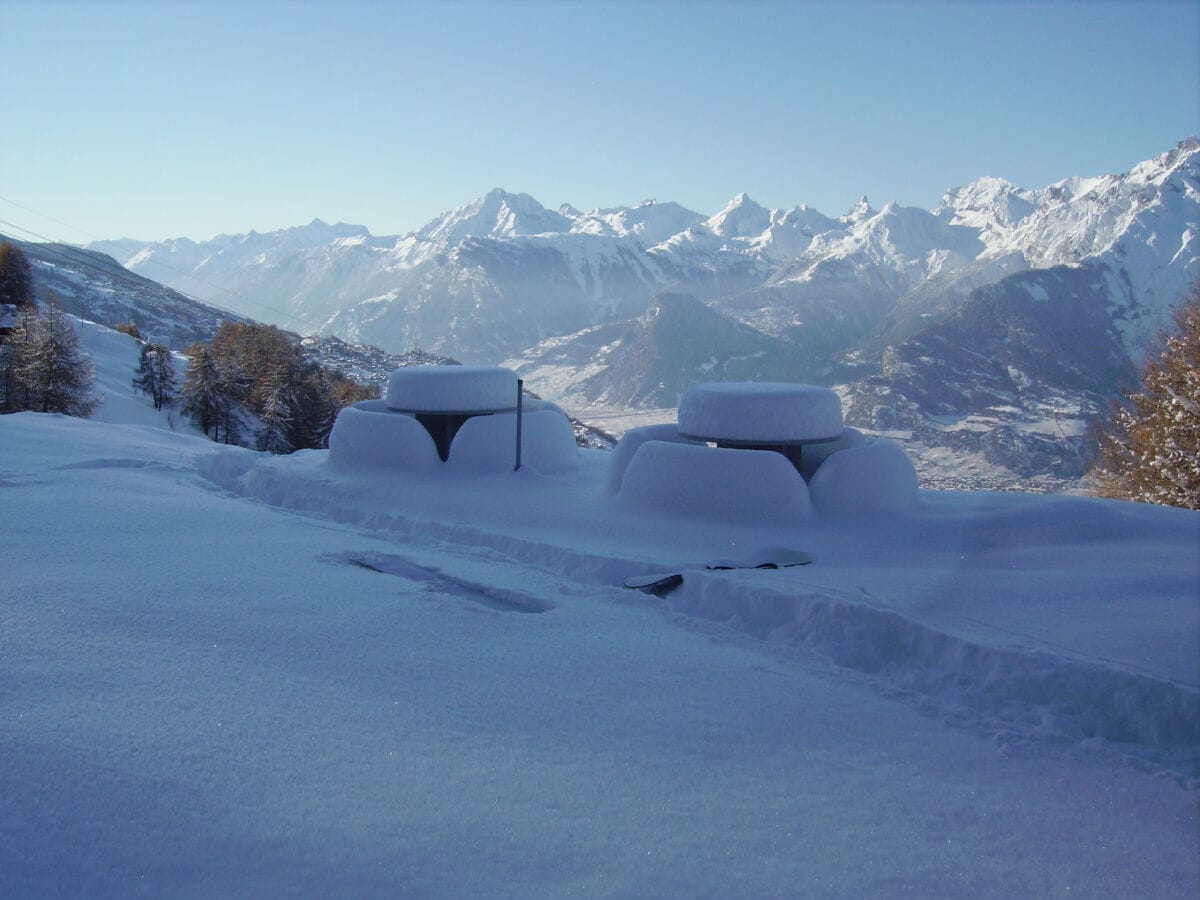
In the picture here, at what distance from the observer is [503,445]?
1223 centimetres

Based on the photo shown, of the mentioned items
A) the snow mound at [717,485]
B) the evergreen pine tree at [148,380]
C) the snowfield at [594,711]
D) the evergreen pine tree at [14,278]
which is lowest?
the snowfield at [594,711]

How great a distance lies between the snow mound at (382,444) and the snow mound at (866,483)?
5.86m

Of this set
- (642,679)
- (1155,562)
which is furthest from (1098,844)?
(1155,562)

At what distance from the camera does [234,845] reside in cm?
314

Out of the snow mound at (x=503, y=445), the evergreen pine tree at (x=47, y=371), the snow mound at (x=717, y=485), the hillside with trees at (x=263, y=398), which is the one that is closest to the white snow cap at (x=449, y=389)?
A: the snow mound at (x=503, y=445)

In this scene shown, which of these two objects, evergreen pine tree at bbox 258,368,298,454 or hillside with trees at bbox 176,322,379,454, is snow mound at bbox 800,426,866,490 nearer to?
hillside with trees at bbox 176,322,379,454

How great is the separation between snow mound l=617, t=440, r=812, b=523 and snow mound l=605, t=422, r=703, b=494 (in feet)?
1.86

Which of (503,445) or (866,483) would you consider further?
(503,445)

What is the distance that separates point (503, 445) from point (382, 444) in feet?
6.26

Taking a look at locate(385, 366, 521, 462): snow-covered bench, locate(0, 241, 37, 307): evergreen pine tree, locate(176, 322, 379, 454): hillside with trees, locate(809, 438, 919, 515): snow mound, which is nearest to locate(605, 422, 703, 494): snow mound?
locate(809, 438, 919, 515): snow mound

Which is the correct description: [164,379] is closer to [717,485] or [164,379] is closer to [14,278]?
[14,278]

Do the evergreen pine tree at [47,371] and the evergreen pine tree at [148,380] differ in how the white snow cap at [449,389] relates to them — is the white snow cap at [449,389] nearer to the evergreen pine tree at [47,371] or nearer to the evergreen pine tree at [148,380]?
the evergreen pine tree at [47,371]

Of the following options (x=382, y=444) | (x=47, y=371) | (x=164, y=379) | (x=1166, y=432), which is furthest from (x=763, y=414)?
(x=164, y=379)

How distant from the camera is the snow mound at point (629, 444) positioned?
10883mm
